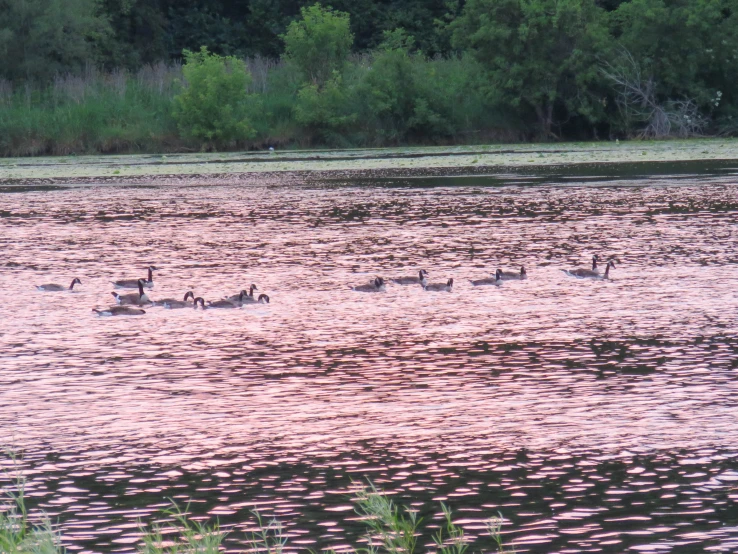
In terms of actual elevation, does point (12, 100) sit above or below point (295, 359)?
above

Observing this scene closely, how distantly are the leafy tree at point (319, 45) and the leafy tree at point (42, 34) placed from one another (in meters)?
11.1

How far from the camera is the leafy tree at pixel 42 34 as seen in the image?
61.6m

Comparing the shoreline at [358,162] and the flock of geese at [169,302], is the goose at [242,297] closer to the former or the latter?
the flock of geese at [169,302]

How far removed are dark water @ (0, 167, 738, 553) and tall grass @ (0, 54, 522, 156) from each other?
1258 inches

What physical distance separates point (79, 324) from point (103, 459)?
6.54 metres

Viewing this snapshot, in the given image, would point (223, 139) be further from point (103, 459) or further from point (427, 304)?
point (103, 459)

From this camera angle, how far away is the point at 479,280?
1773 centimetres

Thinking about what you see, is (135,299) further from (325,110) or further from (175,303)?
(325,110)

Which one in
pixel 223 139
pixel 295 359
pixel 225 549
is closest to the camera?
pixel 225 549

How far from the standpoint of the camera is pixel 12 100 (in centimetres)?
5747

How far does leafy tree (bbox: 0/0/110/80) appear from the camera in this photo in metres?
61.6

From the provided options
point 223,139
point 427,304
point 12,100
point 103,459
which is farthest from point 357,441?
point 12,100

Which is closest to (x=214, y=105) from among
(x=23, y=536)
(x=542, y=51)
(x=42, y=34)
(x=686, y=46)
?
(x=42, y=34)

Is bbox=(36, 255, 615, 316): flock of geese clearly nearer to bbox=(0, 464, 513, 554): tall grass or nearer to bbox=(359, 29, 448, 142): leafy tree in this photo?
bbox=(0, 464, 513, 554): tall grass
